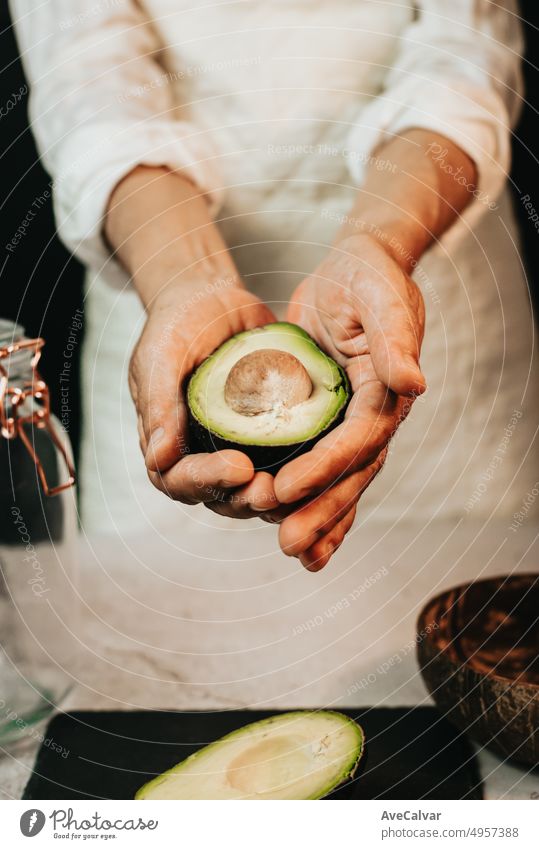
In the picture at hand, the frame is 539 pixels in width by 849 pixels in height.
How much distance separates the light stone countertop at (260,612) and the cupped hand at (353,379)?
0.13 metres

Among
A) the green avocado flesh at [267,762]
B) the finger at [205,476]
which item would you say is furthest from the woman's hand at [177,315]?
the green avocado flesh at [267,762]

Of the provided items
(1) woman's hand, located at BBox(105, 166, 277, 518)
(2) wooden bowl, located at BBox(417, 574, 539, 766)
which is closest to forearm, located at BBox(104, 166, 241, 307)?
(1) woman's hand, located at BBox(105, 166, 277, 518)

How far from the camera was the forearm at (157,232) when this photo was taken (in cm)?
47

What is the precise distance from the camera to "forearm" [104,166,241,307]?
0.47 m

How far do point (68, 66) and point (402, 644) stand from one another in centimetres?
41

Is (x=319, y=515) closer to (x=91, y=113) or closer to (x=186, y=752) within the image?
(x=186, y=752)

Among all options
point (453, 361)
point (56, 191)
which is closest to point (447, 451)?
point (453, 361)

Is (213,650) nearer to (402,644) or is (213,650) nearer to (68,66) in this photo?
(402,644)

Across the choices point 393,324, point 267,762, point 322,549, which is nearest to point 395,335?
point 393,324

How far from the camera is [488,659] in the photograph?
48 centimetres

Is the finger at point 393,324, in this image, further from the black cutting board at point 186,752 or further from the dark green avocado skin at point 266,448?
the black cutting board at point 186,752

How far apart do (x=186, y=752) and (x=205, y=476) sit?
6.7 inches

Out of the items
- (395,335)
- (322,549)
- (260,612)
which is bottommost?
(260,612)

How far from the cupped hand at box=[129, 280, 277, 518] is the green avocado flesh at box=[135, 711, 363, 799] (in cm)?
11
